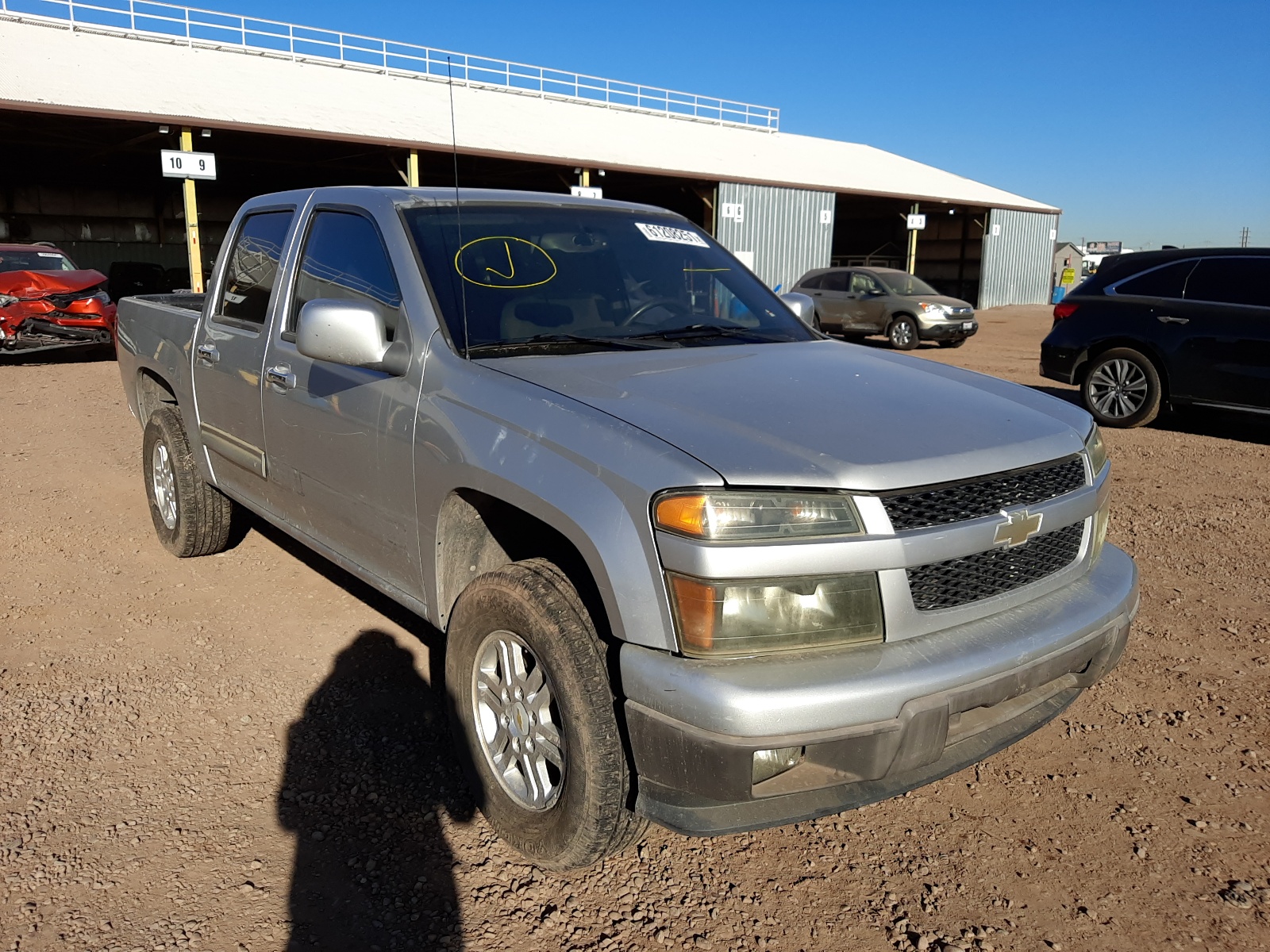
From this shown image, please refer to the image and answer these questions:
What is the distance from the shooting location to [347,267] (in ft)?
11.6

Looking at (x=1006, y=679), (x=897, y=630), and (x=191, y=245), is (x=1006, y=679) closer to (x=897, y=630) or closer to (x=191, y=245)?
(x=897, y=630)

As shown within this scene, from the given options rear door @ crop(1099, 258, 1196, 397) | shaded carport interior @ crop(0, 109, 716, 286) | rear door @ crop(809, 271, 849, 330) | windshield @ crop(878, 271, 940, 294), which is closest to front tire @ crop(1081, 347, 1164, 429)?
rear door @ crop(1099, 258, 1196, 397)

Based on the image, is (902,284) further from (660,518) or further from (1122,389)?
(660,518)

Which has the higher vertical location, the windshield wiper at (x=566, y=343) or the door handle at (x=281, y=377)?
the windshield wiper at (x=566, y=343)

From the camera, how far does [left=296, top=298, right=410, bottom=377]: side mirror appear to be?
2900 mm

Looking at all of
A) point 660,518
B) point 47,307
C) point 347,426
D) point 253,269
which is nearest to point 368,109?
point 47,307

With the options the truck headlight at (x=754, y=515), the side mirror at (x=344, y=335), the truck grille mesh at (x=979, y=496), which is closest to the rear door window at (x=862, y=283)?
the truck grille mesh at (x=979, y=496)

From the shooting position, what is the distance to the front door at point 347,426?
307cm

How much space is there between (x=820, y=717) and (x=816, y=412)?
2.86ft

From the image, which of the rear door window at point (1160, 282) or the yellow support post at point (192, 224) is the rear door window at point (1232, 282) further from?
the yellow support post at point (192, 224)

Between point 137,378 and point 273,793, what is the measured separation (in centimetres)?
353

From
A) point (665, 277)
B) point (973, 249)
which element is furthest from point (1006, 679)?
point (973, 249)

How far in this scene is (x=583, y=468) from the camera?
92.0 inches

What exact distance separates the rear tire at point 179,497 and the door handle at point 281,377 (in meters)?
1.31
